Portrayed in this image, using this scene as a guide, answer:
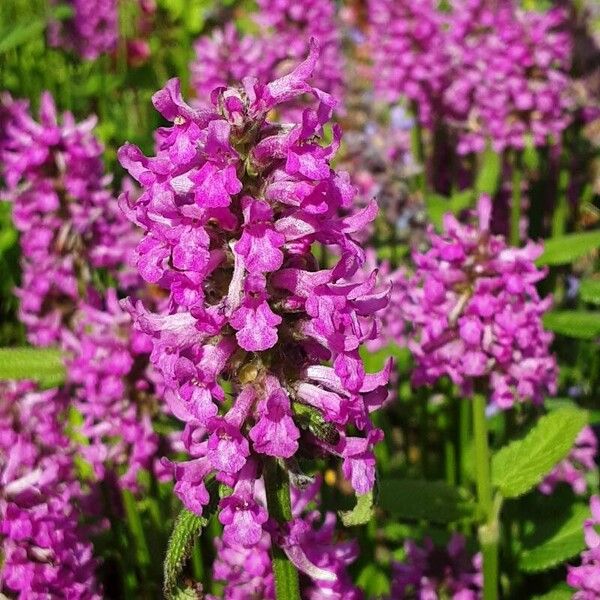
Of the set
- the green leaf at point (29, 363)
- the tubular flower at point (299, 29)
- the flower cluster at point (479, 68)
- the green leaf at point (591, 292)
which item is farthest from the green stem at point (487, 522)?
the tubular flower at point (299, 29)

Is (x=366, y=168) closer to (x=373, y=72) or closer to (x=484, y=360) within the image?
(x=373, y=72)

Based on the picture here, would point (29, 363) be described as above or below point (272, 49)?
below

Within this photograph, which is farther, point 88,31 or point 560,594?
point 88,31

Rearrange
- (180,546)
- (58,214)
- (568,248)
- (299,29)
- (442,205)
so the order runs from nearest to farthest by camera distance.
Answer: (180,546), (568,248), (58,214), (442,205), (299,29)

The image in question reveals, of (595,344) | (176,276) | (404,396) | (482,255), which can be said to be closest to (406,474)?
(404,396)

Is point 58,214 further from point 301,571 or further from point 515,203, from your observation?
point 515,203

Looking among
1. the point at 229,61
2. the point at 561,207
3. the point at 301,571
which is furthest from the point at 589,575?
the point at 229,61

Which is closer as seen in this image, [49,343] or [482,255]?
[482,255]
